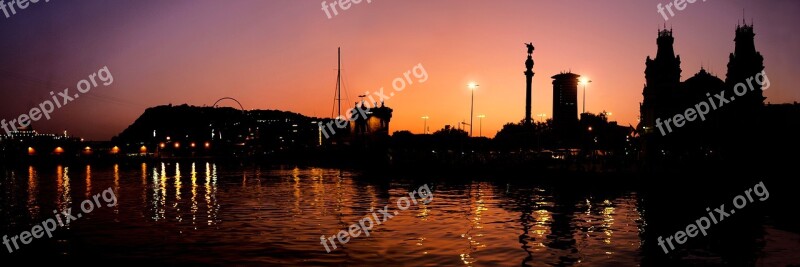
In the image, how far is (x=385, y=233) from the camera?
23.8 metres

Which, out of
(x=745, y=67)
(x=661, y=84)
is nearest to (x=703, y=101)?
(x=745, y=67)

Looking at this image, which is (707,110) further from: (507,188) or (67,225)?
(67,225)

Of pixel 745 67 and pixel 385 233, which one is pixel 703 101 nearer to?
pixel 745 67

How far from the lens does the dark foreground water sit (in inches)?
744

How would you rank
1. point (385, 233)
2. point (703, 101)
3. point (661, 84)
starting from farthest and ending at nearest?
point (661, 84), point (703, 101), point (385, 233)

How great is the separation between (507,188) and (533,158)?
19487 mm

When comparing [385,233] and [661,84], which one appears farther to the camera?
[661,84]

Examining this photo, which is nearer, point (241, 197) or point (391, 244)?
point (391, 244)

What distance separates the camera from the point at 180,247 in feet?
68.7

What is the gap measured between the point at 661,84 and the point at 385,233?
112060 millimetres

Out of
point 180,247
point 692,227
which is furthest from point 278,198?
point 692,227

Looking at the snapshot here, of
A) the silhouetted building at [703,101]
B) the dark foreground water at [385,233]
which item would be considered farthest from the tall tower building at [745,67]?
the dark foreground water at [385,233]

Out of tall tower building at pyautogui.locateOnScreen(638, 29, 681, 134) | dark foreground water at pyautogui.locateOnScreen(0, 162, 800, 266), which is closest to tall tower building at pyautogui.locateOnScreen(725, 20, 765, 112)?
tall tower building at pyautogui.locateOnScreen(638, 29, 681, 134)

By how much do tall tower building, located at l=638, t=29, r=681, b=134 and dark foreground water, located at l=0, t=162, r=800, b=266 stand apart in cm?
8458
